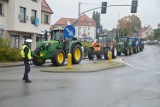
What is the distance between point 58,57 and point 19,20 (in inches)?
732

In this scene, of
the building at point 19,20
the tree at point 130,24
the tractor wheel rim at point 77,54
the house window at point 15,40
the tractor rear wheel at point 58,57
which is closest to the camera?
the tractor rear wheel at point 58,57

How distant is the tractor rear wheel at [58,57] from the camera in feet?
73.5

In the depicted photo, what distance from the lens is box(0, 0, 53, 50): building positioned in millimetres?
38938

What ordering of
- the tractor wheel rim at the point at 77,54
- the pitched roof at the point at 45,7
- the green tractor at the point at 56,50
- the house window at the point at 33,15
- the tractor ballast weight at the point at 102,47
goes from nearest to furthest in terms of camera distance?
the green tractor at the point at 56,50 < the tractor wheel rim at the point at 77,54 < the tractor ballast weight at the point at 102,47 < the house window at the point at 33,15 < the pitched roof at the point at 45,7

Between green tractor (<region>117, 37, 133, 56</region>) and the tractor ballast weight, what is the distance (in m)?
5.60

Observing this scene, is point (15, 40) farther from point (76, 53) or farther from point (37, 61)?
point (37, 61)

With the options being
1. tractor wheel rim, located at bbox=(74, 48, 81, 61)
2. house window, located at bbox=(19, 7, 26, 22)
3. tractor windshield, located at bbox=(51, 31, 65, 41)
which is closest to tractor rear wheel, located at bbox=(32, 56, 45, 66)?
tractor windshield, located at bbox=(51, 31, 65, 41)

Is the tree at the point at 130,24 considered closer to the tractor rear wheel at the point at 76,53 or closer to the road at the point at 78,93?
the tractor rear wheel at the point at 76,53

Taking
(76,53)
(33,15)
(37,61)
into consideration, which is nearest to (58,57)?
(37,61)

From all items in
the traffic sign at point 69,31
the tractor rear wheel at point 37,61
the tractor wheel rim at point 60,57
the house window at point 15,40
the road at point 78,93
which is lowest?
the road at point 78,93

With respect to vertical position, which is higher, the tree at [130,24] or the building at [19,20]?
the tree at [130,24]

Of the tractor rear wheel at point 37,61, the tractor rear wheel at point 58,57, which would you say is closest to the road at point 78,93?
the tractor rear wheel at point 58,57

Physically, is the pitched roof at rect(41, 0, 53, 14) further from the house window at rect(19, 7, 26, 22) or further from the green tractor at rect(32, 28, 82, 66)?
the green tractor at rect(32, 28, 82, 66)

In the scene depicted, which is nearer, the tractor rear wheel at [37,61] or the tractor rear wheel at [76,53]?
the tractor rear wheel at [37,61]
